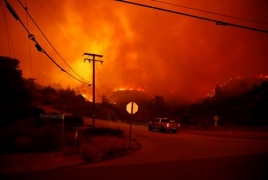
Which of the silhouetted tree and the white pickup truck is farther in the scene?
the white pickup truck

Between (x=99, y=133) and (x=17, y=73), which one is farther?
(x=17, y=73)

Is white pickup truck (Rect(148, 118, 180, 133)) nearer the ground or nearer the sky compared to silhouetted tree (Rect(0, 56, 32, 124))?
nearer the ground

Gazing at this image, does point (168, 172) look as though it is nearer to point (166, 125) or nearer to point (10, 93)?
point (166, 125)

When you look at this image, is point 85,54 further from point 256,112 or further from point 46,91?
point 46,91

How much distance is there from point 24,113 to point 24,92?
5403 millimetres

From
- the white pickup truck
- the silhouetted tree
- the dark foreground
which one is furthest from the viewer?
the white pickup truck

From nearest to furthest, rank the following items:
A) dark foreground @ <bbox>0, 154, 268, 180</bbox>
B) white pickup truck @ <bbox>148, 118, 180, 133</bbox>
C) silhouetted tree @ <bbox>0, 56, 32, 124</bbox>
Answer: dark foreground @ <bbox>0, 154, 268, 180</bbox>
silhouetted tree @ <bbox>0, 56, 32, 124</bbox>
white pickup truck @ <bbox>148, 118, 180, 133</bbox>

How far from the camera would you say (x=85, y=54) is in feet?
123

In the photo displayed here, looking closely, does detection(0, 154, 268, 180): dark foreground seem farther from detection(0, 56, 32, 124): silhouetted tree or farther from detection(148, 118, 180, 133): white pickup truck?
detection(148, 118, 180, 133): white pickup truck

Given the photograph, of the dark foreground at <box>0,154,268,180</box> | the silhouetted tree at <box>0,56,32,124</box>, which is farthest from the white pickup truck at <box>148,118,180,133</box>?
the dark foreground at <box>0,154,268,180</box>

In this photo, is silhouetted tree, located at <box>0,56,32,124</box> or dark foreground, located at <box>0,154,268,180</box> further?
silhouetted tree, located at <box>0,56,32,124</box>

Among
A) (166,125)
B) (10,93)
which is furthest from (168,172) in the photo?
(10,93)

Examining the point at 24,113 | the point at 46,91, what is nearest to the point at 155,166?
the point at 24,113

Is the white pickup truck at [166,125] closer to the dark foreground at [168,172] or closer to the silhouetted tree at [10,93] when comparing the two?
the silhouetted tree at [10,93]
